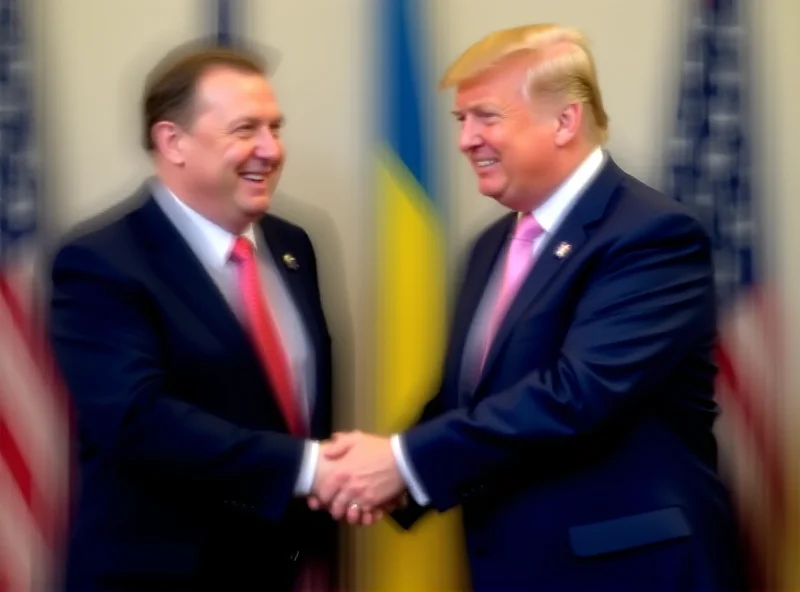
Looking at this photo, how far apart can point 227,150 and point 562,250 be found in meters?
0.57

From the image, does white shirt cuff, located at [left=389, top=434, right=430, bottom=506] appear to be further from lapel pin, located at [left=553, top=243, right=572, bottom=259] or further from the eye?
the eye

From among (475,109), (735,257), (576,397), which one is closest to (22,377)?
(475,109)

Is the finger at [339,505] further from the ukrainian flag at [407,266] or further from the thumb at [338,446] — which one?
the ukrainian flag at [407,266]

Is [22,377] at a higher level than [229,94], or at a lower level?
lower

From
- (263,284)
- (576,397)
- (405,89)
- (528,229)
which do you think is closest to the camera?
(576,397)

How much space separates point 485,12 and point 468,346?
779mm

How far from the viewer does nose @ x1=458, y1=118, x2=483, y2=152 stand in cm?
166

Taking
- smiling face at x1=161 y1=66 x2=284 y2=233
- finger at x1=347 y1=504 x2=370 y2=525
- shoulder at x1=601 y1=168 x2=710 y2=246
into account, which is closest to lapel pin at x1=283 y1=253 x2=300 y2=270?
smiling face at x1=161 y1=66 x2=284 y2=233

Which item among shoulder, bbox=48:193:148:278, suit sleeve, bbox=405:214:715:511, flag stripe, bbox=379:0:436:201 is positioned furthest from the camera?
flag stripe, bbox=379:0:436:201

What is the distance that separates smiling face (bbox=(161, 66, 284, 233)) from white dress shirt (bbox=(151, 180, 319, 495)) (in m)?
0.02

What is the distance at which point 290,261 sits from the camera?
6.11 ft

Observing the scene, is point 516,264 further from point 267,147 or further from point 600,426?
point 267,147

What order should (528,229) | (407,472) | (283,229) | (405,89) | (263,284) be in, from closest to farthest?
(407,472)
(528,229)
(263,284)
(283,229)
(405,89)

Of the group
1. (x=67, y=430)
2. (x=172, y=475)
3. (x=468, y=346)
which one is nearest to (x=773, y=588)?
(x=468, y=346)
